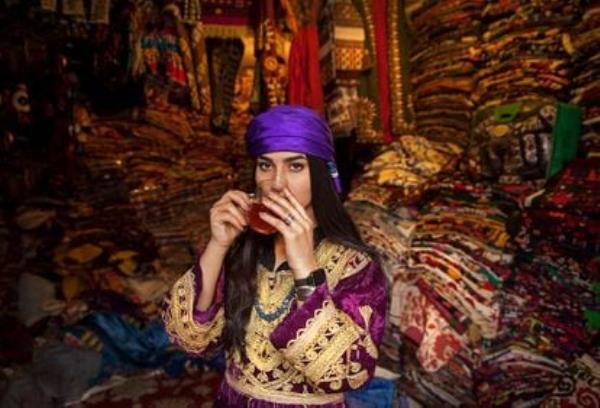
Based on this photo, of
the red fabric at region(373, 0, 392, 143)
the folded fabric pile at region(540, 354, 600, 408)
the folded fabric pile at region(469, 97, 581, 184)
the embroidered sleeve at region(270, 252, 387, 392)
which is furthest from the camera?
the red fabric at region(373, 0, 392, 143)

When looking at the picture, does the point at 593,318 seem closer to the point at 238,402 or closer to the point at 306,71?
Result: the point at 238,402

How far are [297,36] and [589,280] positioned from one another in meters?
2.27

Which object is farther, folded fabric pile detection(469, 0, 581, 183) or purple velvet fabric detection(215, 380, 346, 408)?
folded fabric pile detection(469, 0, 581, 183)

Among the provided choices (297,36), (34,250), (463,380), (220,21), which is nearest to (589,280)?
(463,380)

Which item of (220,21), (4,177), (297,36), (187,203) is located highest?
(220,21)

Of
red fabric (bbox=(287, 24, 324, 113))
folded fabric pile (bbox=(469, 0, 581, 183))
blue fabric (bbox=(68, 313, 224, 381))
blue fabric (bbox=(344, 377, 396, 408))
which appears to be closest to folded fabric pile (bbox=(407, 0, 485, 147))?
folded fabric pile (bbox=(469, 0, 581, 183))

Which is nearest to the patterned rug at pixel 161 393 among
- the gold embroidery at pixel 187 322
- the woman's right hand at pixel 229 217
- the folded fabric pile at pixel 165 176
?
the folded fabric pile at pixel 165 176

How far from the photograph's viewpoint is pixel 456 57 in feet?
7.73

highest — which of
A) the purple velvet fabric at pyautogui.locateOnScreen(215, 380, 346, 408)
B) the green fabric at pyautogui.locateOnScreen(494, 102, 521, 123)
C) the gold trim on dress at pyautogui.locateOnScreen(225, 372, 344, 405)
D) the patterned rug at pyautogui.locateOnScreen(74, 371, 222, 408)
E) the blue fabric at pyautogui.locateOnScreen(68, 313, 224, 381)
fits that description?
the green fabric at pyautogui.locateOnScreen(494, 102, 521, 123)

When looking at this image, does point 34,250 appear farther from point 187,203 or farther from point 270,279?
point 270,279

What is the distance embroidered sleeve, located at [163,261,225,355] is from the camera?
1.23 m

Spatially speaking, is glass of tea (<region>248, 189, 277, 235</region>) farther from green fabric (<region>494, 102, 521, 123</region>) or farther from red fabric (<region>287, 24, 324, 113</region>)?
red fabric (<region>287, 24, 324, 113</region>)

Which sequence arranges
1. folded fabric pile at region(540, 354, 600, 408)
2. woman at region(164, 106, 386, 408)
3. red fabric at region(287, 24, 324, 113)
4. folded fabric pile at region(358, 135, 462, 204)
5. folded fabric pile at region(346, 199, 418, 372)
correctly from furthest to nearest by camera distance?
red fabric at region(287, 24, 324, 113), folded fabric pile at region(358, 135, 462, 204), folded fabric pile at region(346, 199, 418, 372), folded fabric pile at region(540, 354, 600, 408), woman at region(164, 106, 386, 408)

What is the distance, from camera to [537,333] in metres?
1.85
